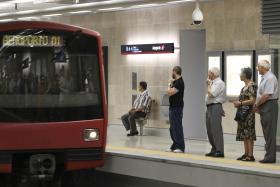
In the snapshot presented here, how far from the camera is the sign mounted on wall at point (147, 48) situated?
14.5 metres

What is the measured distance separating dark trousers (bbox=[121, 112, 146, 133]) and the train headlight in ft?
18.7

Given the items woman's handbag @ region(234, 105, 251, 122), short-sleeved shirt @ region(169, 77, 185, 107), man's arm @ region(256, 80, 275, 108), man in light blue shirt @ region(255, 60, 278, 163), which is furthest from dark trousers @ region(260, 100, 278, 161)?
short-sleeved shirt @ region(169, 77, 185, 107)

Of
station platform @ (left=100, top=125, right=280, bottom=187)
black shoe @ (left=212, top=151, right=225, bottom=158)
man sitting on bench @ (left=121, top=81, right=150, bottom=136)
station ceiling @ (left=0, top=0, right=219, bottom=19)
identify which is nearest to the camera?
station platform @ (left=100, top=125, right=280, bottom=187)

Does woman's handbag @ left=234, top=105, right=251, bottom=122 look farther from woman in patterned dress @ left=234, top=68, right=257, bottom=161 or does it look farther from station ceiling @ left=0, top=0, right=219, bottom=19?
station ceiling @ left=0, top=0, right=219, bottom=19

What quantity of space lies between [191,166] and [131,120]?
225 inches

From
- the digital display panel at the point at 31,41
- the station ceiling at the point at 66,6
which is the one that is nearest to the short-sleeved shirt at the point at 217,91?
the digital display panel at the point at 31,41

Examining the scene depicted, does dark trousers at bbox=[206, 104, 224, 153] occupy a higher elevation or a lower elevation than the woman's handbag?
lower

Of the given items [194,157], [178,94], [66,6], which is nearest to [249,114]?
[194,157]

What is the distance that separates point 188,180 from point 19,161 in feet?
8.88

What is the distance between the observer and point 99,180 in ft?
37.2

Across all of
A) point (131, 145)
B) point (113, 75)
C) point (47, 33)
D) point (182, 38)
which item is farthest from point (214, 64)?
point (47, 33)

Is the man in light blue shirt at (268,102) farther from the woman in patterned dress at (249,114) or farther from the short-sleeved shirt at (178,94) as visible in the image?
the short-sleeved shirt at (178,94)

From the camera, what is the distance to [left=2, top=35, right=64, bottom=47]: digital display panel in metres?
8.40

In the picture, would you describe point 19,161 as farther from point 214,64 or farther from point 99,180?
point 214,64
